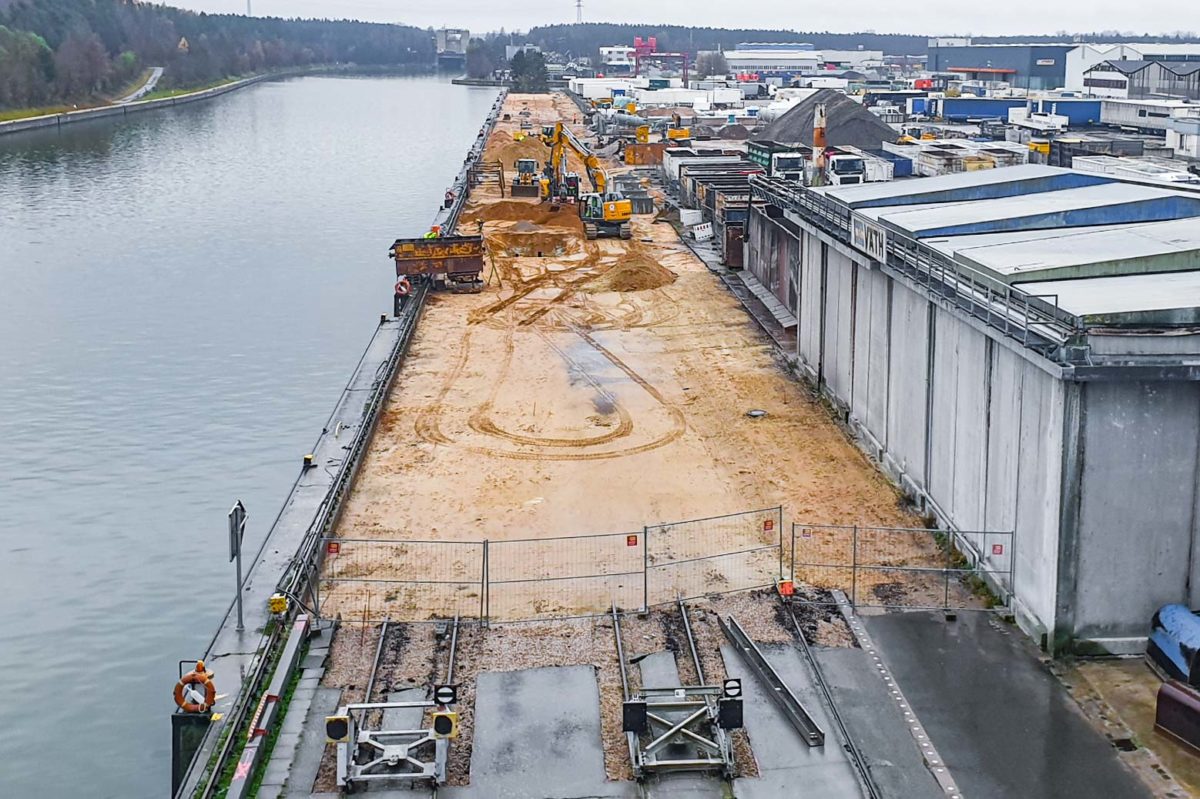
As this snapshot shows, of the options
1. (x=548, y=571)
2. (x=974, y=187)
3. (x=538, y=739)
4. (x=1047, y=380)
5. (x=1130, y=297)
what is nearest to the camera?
(x=538, y=739)

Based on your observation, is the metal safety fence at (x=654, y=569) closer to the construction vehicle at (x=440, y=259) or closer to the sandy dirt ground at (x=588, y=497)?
the sandy dirt ground at (x=588, y=497)

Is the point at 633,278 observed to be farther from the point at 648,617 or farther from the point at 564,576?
the point at 648,617

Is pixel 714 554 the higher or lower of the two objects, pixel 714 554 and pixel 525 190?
the lower

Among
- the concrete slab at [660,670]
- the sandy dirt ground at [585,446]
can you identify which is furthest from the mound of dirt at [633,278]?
the concrete slab at [660,670]

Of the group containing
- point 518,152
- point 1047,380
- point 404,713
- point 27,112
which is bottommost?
point 404,713

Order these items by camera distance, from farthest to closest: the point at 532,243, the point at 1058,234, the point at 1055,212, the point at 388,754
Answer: the point at 532,243 → the point at 1055,212 → the point at 1058,234 → the point at 388,754

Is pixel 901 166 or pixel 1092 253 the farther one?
pixel 901 166

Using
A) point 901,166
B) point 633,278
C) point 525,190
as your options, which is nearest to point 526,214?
point 525,190
